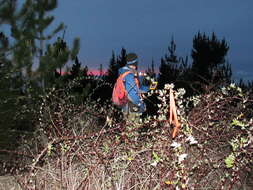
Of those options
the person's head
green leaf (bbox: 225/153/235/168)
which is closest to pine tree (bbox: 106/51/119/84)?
the person's head

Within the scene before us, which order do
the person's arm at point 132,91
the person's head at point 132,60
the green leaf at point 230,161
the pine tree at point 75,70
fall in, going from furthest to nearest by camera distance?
the pine tree at point 75,70
the person's head at point 132,60
the person's arm at point 132,91
the green leaf at point 230,161

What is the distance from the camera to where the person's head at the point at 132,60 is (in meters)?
8.64

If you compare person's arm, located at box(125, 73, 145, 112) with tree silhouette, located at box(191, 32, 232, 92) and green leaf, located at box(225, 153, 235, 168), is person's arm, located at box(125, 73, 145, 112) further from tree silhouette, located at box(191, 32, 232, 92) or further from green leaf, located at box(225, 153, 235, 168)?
tree silhouette, located at box(191, 32, 232, 92)

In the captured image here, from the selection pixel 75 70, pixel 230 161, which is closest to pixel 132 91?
pixel 230 161

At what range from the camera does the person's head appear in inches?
340

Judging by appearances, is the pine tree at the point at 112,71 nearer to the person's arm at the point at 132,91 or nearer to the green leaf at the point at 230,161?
the person's arm at the point at 132,91

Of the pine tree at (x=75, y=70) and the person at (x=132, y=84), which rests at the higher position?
the pine tree at (x=75, y=70)

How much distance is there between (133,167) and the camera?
13.2 feet

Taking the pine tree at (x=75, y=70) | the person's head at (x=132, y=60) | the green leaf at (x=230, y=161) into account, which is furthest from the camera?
the pine tree at (x=75, y=70)

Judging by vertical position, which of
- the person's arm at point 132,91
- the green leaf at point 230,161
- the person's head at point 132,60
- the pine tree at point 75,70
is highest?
the pine tree at point 75,70

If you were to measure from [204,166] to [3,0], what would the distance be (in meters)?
7.57

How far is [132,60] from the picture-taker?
28.5 ft

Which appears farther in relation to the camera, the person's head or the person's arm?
the person's head

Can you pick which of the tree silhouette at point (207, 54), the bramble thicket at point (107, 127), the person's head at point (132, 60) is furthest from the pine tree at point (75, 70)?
the person's head at point (132, 60)
